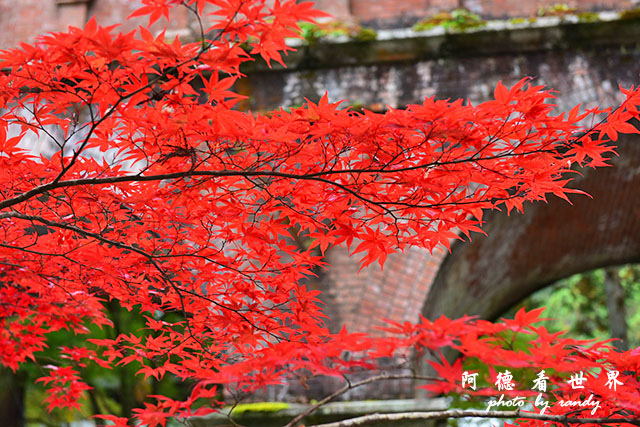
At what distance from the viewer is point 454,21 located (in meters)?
5.09

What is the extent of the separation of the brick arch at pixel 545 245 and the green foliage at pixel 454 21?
5.50 feet

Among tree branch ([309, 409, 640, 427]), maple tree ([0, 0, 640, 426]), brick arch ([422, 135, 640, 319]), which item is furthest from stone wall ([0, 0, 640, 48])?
tree branch ([309, 409, 640, 427])

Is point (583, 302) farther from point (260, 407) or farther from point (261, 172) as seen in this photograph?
point (261, 172)

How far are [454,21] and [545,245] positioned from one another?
300 centimetres

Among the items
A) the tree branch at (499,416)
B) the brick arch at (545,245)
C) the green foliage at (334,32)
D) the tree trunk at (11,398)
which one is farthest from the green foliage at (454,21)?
the tree trunk at (11,398)

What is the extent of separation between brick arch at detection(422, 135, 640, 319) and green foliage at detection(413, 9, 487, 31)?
66.0 inches

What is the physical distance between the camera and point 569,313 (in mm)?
11711

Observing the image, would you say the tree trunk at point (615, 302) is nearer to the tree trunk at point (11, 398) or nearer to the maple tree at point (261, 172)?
the maple tree at point (261, 172)

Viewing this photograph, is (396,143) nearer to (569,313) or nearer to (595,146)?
(595,146)

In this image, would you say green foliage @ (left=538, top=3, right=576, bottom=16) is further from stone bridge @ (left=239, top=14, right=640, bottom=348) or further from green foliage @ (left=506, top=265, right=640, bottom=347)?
green foliage @ (left=506, top=265, right=640, bottom=347)

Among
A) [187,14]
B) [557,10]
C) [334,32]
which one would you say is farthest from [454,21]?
[187,14]

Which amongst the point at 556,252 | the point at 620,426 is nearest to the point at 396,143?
the point at 620,426

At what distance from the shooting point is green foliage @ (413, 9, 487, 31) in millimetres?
5012

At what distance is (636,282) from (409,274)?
8.81 m
